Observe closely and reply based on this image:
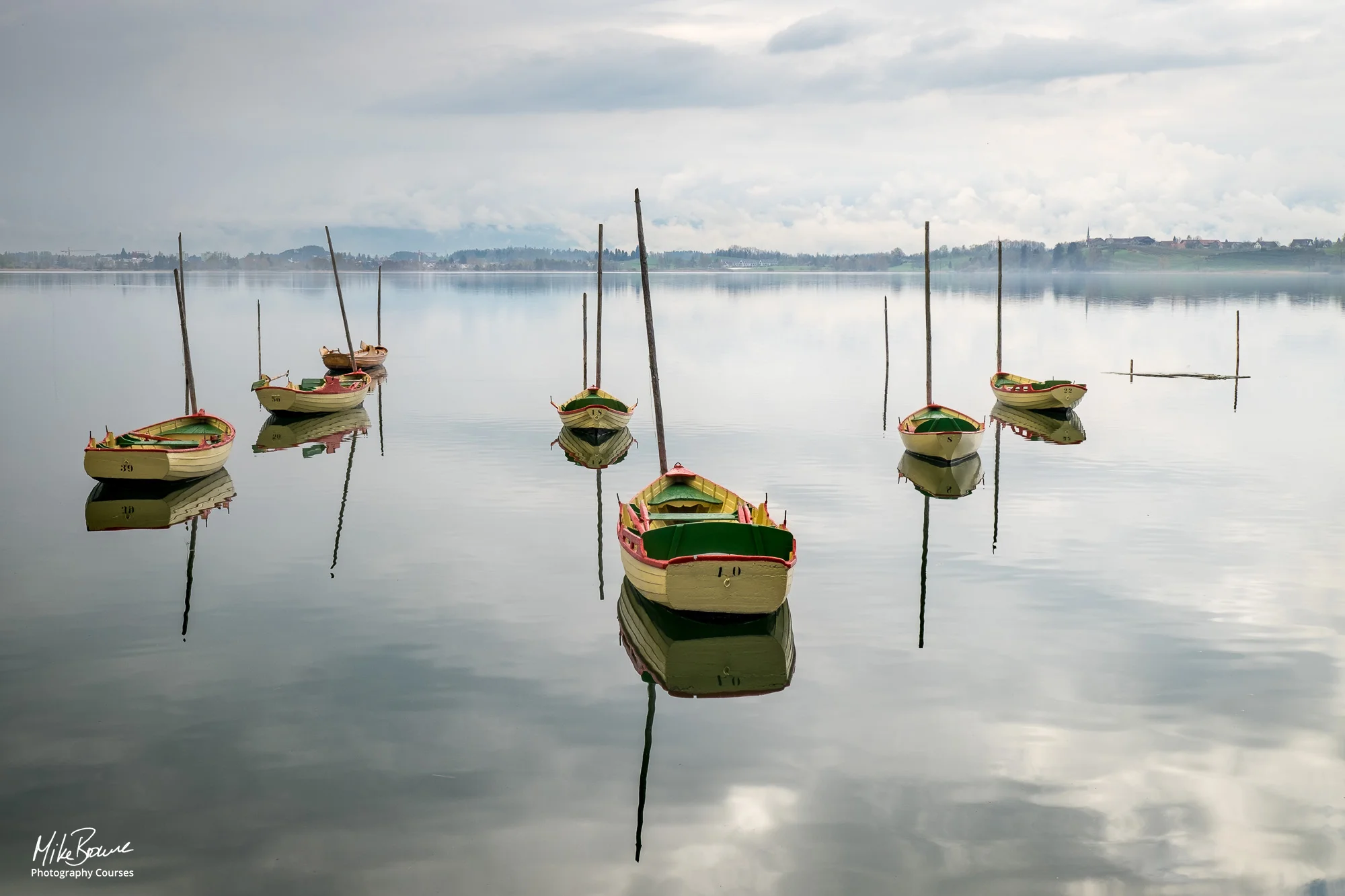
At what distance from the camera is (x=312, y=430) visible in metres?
53.2

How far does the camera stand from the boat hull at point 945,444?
40656 millimetres

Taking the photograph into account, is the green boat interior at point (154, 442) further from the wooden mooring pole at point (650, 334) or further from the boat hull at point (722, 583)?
the boat hull at point (722, 583)

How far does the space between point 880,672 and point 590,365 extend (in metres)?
68.1

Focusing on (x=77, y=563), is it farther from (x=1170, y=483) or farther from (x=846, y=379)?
(x=846, y=379)

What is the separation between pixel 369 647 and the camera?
2161 centimetres

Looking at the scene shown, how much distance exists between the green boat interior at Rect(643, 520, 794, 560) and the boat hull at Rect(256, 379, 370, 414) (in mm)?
38203

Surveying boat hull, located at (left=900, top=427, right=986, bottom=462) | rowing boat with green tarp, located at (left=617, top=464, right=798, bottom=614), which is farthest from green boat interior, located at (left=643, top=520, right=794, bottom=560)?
boat hull, located at (left=900, top=427, right=986, bottom=462)

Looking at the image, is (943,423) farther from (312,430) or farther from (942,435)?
(312,430)

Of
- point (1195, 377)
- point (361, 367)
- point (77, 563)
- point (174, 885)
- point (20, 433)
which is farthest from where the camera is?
point (361, 367)

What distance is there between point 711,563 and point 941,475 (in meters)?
21.3

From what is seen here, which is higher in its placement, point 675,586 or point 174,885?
point 675,586

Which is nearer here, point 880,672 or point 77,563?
point 880,672

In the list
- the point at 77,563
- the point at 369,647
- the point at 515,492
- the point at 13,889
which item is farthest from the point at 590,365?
the point at 13,889

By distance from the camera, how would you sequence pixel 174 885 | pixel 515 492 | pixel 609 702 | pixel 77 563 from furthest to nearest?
pixel 515 492
pixel 77 563
pixel 609 702
pixel 174 885
